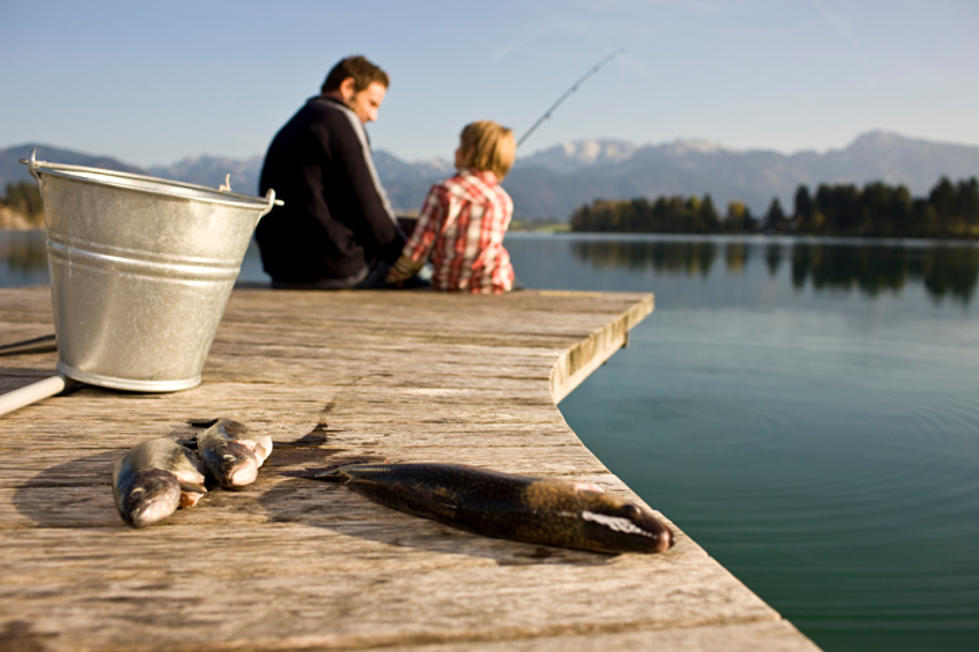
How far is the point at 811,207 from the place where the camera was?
11100 cm

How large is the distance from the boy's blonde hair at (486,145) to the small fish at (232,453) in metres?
4.64

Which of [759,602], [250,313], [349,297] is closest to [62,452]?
[759,602]

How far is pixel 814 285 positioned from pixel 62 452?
28.3 meters

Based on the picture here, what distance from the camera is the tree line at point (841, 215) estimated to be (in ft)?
316

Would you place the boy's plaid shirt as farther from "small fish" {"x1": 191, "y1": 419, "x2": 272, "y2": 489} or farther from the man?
"small fish" {"x1": 191, "y1": 419, "x2": 272, "y2": 489}

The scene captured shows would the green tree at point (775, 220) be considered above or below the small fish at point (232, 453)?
above

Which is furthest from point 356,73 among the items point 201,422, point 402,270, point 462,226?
point 201,422

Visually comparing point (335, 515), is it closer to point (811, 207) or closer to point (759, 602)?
point (759, 602)

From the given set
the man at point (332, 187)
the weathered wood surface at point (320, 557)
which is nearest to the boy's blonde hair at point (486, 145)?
the man at point (332, 187)

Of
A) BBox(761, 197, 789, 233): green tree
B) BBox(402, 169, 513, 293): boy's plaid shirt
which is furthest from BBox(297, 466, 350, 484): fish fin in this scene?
BBox(761, 197, 789, 233): green tree

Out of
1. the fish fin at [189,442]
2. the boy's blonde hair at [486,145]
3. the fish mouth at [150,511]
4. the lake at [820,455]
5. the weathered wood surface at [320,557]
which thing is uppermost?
the boy's blonde hair at [486,145]

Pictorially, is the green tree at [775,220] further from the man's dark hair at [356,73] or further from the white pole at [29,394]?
the white pole at [29,394]

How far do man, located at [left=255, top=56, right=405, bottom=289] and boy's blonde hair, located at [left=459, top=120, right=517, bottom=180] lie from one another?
Result: 86 centimetres

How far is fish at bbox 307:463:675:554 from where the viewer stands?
151 centimetres
